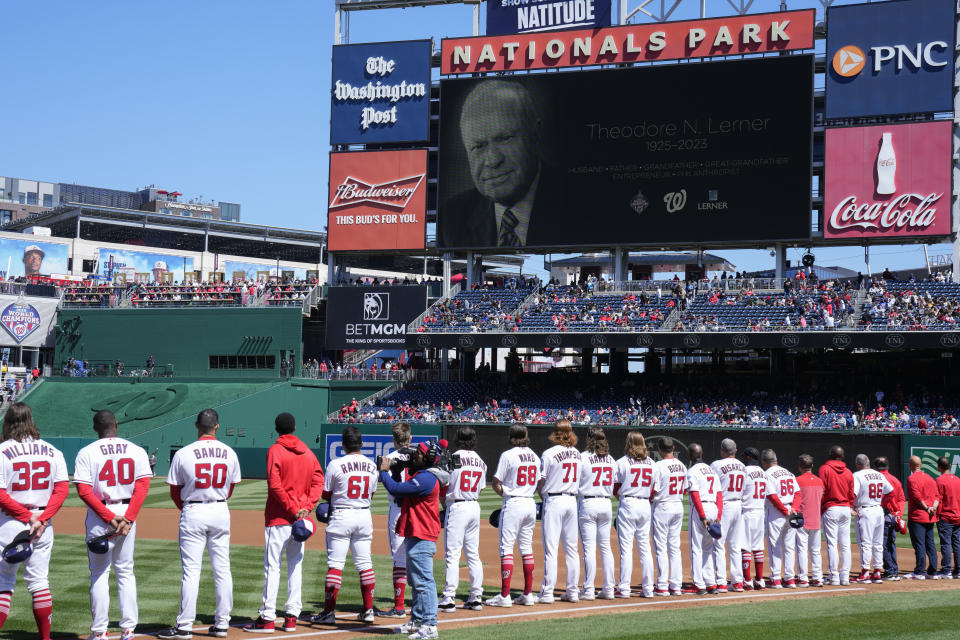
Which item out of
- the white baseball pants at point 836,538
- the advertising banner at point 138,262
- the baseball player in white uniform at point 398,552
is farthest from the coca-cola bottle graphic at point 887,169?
the advertising banner at point 138,262

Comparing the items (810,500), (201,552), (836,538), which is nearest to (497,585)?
(810,500)

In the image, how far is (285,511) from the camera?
9.65 metres

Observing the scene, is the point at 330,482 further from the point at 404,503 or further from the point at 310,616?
the point at 310,616

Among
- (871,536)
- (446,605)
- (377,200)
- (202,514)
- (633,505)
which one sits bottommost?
(446,605)

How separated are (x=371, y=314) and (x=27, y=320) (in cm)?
1729

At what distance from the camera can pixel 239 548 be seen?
682 inches

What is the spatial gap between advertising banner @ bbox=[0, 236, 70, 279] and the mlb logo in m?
26.3

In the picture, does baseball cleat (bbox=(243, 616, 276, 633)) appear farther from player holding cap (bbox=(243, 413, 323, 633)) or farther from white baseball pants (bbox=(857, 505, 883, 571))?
white baseball pants (bbox=(857, 505, 883, 571))

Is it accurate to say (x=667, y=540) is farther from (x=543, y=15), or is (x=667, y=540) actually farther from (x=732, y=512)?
(x=543, y=15)

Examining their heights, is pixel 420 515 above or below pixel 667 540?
above

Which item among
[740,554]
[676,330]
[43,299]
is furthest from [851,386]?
[43,299]

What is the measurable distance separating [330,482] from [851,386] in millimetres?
27432

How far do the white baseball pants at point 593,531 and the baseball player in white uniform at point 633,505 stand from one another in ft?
0.74

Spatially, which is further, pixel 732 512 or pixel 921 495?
pixel 921 495
